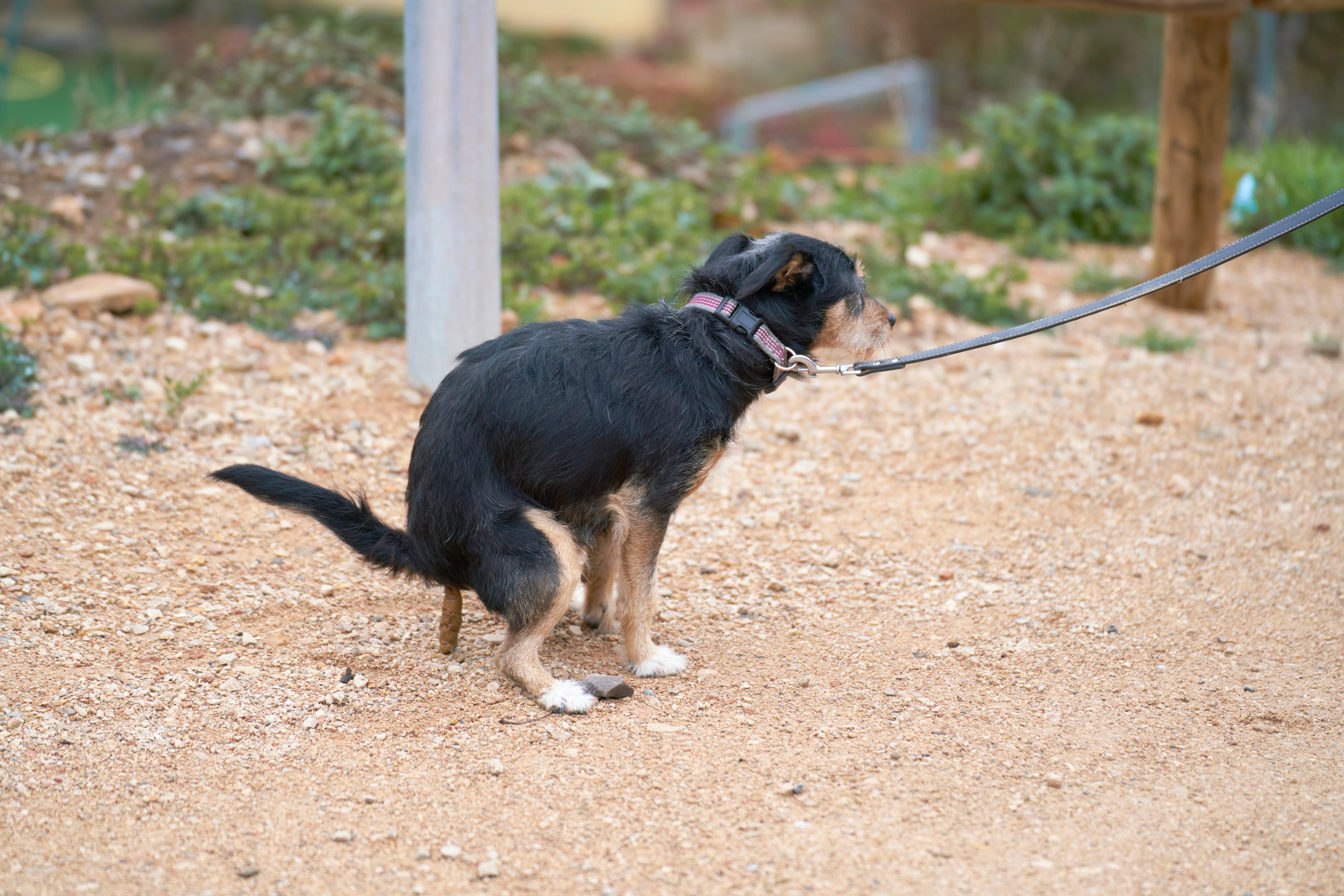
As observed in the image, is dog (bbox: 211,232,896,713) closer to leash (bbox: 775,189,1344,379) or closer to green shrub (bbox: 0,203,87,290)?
leash (bbox: 775,189,1344,379)

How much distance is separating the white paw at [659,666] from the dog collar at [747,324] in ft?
3.45

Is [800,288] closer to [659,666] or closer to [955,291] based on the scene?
[659,666]

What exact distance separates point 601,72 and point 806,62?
12.4ft

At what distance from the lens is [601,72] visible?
19.5 meters

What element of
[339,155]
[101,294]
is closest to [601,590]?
[101,294]

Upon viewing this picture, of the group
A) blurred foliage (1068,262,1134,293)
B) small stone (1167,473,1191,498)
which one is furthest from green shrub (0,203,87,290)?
blurred foliage (1068,262,1134,293)

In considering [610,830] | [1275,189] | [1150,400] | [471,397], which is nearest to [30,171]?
[471,397]

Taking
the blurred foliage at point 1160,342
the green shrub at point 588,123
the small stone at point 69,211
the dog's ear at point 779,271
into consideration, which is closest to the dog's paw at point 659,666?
the dog's ear at point 779,271

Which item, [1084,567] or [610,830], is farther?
[1084,567]

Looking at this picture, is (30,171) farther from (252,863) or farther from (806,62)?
(806,62)

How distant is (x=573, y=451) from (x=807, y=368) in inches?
36.2

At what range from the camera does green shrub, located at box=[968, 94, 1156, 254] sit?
29.5 ft

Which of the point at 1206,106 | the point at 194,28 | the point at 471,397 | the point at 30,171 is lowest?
the point at 471,397

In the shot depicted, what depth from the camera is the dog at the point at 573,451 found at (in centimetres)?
378
